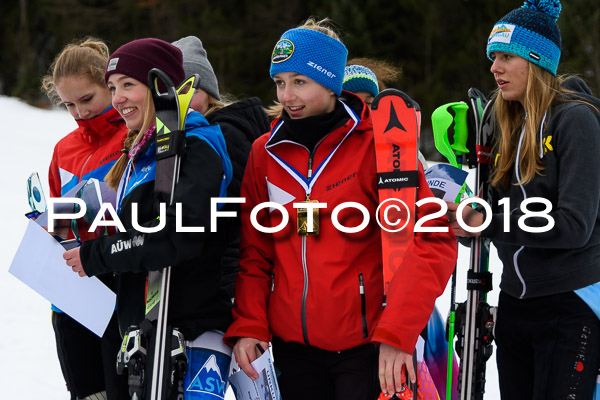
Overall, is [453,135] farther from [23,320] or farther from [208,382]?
[23,320]

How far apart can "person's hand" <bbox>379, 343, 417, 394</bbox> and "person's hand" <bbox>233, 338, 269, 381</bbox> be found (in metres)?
0.44

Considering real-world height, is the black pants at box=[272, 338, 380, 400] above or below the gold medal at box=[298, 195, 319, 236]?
below

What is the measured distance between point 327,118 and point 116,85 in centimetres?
76

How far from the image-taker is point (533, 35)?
259 cm

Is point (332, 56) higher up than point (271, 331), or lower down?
higher up

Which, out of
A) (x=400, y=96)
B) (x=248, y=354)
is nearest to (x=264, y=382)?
(x=248, y=354)

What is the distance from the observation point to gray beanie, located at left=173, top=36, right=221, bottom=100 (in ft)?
10.7

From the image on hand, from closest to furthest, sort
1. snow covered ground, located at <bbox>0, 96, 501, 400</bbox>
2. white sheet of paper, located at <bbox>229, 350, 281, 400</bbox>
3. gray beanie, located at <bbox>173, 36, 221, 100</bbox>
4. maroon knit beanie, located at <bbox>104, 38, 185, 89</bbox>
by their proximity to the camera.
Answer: white sheet of paper, located at <bbox>229, 350, 281, 400</bbox>, maroon knit beanie, located at <bbox>104, 38, 185, 89</bbox>, gray beanie, located at <bbox>173, 36, 221, 100</bbox>, snow covered ground, located at <bbox>0, 96, 501, 400</bbox>

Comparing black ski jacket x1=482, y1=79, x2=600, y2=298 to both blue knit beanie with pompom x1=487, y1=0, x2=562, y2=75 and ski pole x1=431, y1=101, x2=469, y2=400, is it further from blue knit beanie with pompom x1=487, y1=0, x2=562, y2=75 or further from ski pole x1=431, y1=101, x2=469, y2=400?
ski pole x1=431, y1=101, x2=469, y2=400

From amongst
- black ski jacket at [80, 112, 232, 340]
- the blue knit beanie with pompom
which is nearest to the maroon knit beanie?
black ski jacket at [80, 112, 232, 340]

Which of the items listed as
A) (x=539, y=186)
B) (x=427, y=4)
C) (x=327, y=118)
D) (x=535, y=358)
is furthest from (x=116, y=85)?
(x=427, y=4)

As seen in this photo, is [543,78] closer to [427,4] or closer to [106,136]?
[106,136]

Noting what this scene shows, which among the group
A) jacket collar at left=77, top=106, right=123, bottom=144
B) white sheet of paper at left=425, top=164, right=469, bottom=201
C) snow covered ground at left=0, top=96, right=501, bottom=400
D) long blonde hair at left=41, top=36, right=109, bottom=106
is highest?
long blonde hair at left=41, top=36, right=109, bottom=106

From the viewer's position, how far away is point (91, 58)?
121 inches
